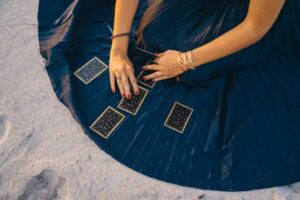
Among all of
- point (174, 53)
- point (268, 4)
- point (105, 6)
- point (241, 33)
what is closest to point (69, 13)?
point (105, 6)

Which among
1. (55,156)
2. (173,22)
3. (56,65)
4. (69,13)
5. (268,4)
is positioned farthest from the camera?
(69,13)

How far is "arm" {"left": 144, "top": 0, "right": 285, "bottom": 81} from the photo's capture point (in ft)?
4.42

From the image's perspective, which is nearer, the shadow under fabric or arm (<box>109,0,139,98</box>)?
the shadow under fabric

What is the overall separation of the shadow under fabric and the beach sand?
5cm

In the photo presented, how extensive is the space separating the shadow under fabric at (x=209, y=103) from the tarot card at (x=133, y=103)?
26mm

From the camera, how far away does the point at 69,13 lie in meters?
2.12

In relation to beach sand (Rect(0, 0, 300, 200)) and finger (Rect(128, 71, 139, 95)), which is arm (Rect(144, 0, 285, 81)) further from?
beach sand (Rect(0, 0, 300, 200))

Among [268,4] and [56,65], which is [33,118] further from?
[268,4]

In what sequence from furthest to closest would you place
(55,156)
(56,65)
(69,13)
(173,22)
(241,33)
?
(69,13)
(56,65)
(173,22)
(55,156)
(241,33)

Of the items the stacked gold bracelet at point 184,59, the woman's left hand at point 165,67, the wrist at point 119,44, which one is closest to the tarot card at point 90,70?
the wrist at point 119,44

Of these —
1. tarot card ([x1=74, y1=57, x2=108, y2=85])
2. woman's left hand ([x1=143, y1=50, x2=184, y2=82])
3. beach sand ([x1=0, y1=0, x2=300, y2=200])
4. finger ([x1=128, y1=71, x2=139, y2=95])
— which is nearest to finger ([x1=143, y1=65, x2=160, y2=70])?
woman's left hand ([x1=143, y1=50, x2=184, y2=82])

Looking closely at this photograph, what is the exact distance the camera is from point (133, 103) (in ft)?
5.94

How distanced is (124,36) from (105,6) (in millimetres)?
479

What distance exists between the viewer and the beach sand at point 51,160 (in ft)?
5.22
